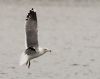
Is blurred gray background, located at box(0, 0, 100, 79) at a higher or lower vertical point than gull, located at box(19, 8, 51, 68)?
lower

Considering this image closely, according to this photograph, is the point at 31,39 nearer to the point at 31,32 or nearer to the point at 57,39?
the point at 31,32

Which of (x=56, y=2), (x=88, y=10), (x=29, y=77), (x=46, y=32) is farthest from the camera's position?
(x=56, y=2)

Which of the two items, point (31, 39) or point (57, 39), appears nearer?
point (31, 39)

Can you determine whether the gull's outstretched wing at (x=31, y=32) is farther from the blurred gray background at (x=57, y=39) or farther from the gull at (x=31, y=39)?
the blurred gray background at (x=57, y=39)

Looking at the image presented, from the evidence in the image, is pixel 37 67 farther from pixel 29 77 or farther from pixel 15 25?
pixel 15 25

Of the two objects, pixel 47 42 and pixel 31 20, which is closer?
pixel 31 20

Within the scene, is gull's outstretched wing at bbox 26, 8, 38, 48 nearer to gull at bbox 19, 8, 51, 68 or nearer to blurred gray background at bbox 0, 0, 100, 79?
gull at bbox 19, 8, 51, 68

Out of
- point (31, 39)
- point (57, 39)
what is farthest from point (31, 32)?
point (57, 39)

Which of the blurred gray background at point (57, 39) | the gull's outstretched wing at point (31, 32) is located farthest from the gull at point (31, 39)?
the blurred gray background at point (57, 39)

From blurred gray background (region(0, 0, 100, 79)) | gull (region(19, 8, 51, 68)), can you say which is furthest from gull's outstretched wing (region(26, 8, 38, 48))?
blurred gray background (region(0, 0, 100, 79))

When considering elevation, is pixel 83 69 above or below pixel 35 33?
below

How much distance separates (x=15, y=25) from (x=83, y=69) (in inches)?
428

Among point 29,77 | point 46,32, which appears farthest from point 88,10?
point 29,77

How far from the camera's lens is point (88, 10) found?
3281 centimetres
